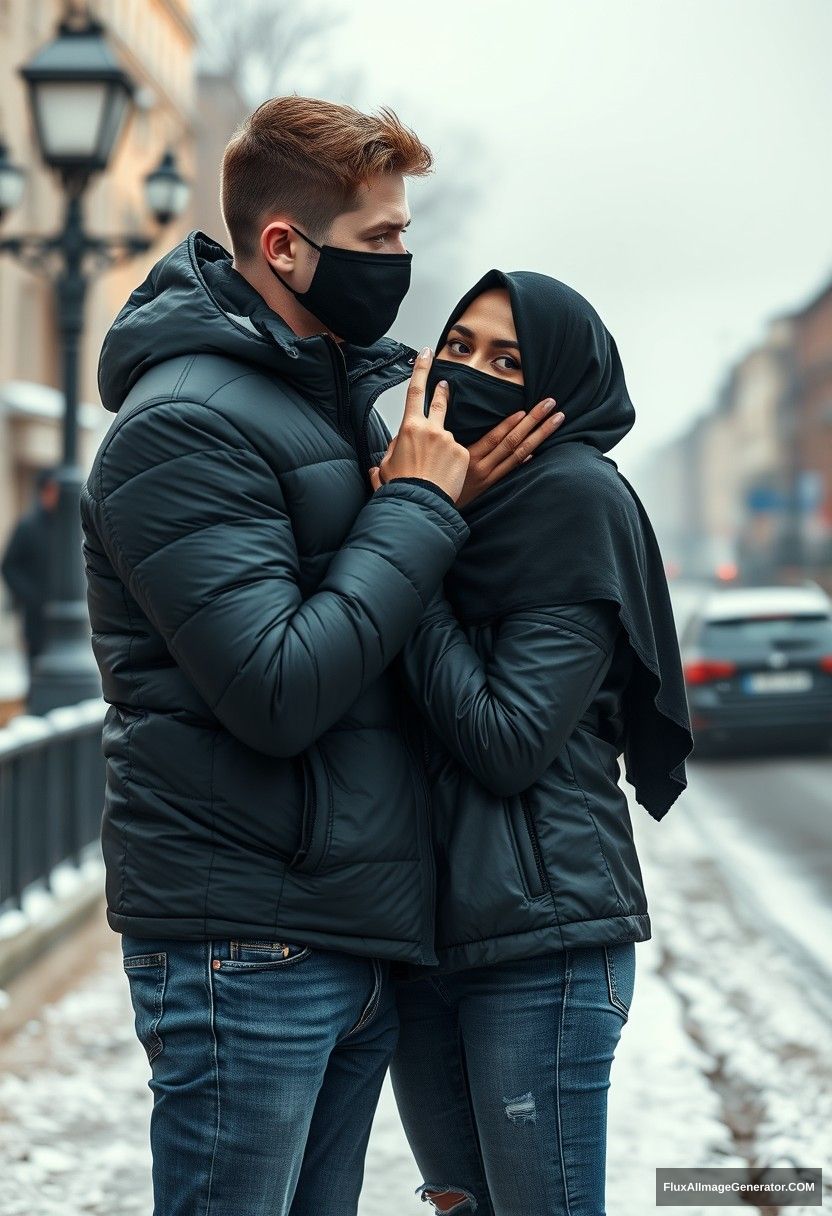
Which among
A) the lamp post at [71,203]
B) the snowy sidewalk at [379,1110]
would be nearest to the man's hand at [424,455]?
the snowy sidewalk at [379,1110]

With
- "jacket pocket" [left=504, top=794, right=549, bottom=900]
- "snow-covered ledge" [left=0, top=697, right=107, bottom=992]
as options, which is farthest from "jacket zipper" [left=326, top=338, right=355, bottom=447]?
"snow-covered ledge" [left=0, top=697, right=107, bottom=992]

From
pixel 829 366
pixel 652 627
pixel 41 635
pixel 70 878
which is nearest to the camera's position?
pixel 652 627

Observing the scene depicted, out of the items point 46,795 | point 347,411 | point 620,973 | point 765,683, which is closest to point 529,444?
point 347,411

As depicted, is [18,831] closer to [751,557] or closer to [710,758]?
[710,758]

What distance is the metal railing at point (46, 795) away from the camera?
5918 millimetres

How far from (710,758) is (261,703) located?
12.8 m

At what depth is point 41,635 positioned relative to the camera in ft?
41.1

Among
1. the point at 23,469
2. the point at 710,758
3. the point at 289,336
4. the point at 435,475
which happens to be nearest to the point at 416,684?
the point at 435,475

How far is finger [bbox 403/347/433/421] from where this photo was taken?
2.07 meters

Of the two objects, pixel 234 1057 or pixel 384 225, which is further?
pixel 384 225

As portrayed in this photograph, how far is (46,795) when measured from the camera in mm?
6500

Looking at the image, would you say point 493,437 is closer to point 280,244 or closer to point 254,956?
point 280,244

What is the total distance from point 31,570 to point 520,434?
36.3ft

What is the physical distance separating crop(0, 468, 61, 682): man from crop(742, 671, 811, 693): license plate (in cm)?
580
